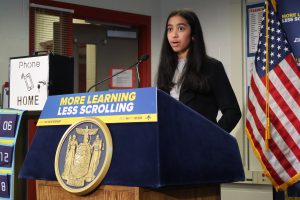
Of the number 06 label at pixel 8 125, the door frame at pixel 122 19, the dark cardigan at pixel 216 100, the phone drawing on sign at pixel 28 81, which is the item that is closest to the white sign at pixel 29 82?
the phone drawing on sign at pixel 28 81

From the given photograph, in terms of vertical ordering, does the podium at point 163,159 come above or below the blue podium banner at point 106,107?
below

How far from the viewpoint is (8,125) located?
6.13 feet

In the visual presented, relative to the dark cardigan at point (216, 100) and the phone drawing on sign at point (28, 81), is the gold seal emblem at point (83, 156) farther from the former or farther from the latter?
the phone drawing on sign at point (28, 81)

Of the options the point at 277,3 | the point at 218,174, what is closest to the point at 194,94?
the point at 218,174

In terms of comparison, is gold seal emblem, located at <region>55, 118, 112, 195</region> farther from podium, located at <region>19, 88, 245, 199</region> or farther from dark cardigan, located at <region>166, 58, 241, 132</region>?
dark cardigan, located at <region>166, 58, 241, 132</region>

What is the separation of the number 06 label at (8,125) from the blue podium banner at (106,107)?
57cm

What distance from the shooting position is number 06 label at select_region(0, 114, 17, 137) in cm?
185

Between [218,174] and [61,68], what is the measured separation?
1.16 meters

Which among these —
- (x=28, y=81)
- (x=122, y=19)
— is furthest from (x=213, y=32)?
(x=28, y=81)

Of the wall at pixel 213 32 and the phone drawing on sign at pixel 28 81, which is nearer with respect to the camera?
the phone drawing on sign at pixel 28 81

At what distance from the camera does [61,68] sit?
2.15 meters

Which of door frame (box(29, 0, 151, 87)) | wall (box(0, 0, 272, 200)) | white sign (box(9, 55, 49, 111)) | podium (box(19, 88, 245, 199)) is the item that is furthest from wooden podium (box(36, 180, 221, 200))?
door frame (box(29, 0, 151, 87))

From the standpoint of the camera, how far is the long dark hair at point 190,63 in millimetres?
1640

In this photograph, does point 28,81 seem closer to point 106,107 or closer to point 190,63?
point 190,63
